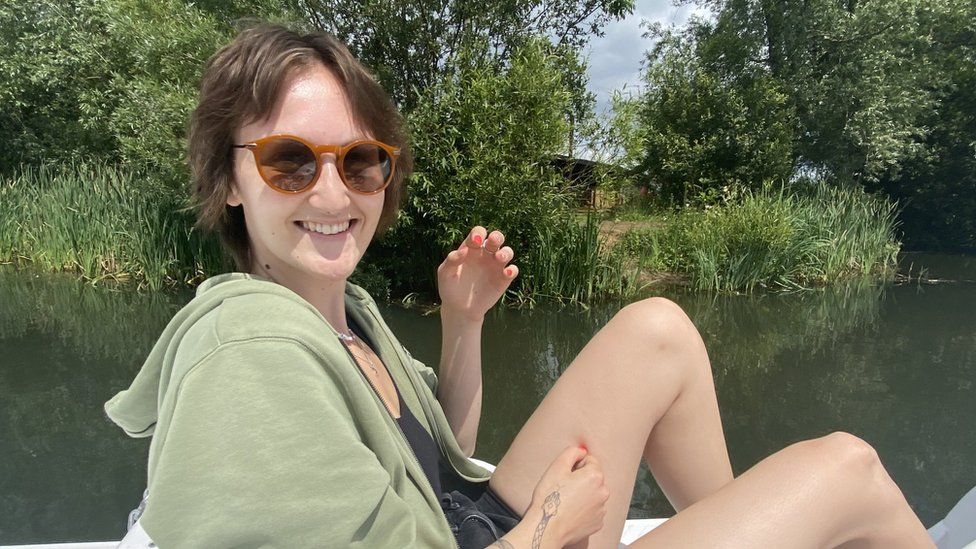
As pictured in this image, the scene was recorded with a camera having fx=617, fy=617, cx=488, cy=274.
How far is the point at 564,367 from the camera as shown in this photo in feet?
14.0

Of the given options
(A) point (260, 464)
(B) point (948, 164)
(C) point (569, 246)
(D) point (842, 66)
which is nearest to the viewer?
(A) point (260, 464)

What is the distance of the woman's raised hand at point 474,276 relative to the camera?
138 centimetres

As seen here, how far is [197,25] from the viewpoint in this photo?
5.99m

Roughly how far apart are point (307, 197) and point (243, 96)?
18 centimetres

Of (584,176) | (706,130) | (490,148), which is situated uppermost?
(706,130)

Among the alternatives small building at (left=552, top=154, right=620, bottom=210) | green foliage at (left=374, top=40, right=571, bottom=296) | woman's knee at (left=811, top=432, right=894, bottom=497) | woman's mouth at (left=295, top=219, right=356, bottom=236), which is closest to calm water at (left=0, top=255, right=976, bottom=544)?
green foliage at (left=374, top=40, right=571, bottom=296)

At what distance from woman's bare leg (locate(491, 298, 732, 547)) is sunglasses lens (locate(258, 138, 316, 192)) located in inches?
25.9

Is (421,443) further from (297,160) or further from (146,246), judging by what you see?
(146,246)

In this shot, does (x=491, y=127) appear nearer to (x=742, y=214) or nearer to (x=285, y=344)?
(x=742, y=214)

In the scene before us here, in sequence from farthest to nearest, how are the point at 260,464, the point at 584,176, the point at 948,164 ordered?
1. the point at 948,164
2. the point at 584,176
3. the point at 260,464

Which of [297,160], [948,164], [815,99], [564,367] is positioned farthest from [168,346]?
[948,164]

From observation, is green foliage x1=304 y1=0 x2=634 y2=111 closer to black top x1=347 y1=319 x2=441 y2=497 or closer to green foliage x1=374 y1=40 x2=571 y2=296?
green foliage x1=374 y1=40 x2=571 y2=296

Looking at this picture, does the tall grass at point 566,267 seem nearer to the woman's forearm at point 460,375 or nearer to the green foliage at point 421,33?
the green foliage at point 421,33

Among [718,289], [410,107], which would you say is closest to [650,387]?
[410,107]
